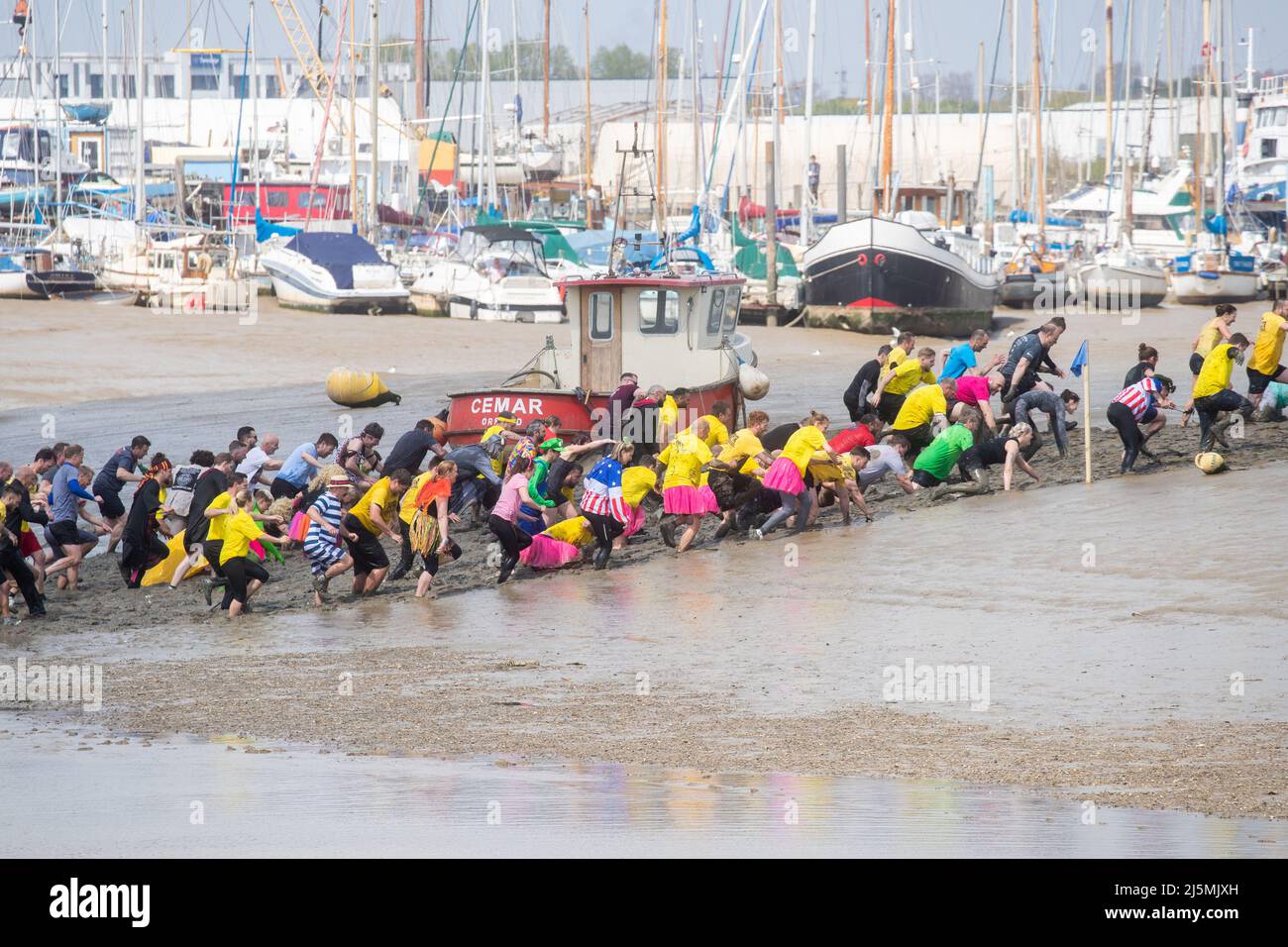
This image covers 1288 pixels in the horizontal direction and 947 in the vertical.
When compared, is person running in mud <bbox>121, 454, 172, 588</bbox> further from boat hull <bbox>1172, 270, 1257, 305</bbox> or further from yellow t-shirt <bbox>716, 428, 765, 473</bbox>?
boat hull <bbox>1172, 270, 1257, 305</bbox>

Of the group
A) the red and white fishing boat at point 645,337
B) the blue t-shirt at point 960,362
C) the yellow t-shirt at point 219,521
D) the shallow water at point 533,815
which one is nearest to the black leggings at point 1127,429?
the blue t-shirt at point 960,362

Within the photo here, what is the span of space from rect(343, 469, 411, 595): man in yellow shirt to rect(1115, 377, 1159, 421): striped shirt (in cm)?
744

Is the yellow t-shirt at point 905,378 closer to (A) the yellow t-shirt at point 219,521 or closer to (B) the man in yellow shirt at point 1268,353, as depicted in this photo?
(B) the man in yellow shirt at point 1268,353

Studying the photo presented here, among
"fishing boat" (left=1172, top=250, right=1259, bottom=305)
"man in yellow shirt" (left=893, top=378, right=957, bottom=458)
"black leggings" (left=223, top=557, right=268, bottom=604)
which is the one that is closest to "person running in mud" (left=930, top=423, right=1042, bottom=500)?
"man in yellow shirt" (left=893, top=378, right=957, bottom=458)

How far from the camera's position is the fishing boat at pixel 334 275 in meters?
41.2

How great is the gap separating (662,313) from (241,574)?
817 cm

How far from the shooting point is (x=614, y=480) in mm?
13914

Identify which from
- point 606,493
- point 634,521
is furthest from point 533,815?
→ point 634,521

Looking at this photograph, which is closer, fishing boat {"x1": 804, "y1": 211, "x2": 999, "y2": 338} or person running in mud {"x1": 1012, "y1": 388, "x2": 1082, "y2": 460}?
person running in mud {"x1": 1012, "y1": 388, "x2": 1082, "y2": 460}

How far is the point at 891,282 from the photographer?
37.3 m

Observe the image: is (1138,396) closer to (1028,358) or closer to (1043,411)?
(1043,411)

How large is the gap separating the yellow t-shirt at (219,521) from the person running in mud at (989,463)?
6821 mm

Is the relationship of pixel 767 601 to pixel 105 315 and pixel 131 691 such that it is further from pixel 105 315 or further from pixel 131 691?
pixel 105 315

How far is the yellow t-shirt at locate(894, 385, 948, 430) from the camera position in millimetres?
16656
